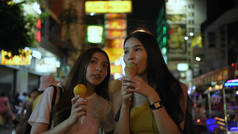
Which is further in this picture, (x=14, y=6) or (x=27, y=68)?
(x=27, y=68)

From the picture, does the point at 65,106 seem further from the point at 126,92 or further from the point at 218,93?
the point at 218,93

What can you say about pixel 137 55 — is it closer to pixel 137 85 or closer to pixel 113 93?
pixel 137 85

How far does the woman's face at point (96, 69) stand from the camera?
9.91 ft

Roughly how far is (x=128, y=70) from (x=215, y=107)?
28.1 ft

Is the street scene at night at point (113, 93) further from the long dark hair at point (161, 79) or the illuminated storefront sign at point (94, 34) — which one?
the illuminated storefront sign at point (94, 34)

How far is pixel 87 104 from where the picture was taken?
9.77ft

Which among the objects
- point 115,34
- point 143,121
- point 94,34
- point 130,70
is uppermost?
point 115,34

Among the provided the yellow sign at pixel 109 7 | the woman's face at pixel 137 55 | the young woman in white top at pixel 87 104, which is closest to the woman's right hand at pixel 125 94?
the woman's face at pixel 137 55

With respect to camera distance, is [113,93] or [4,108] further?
[4,108]

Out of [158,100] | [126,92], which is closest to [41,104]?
[126,92]

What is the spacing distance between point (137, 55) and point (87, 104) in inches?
32.1

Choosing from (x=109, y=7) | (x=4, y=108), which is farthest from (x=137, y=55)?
(x=109, y=7)

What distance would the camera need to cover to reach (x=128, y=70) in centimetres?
225

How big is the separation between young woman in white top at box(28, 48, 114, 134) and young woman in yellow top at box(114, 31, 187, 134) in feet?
1.57
